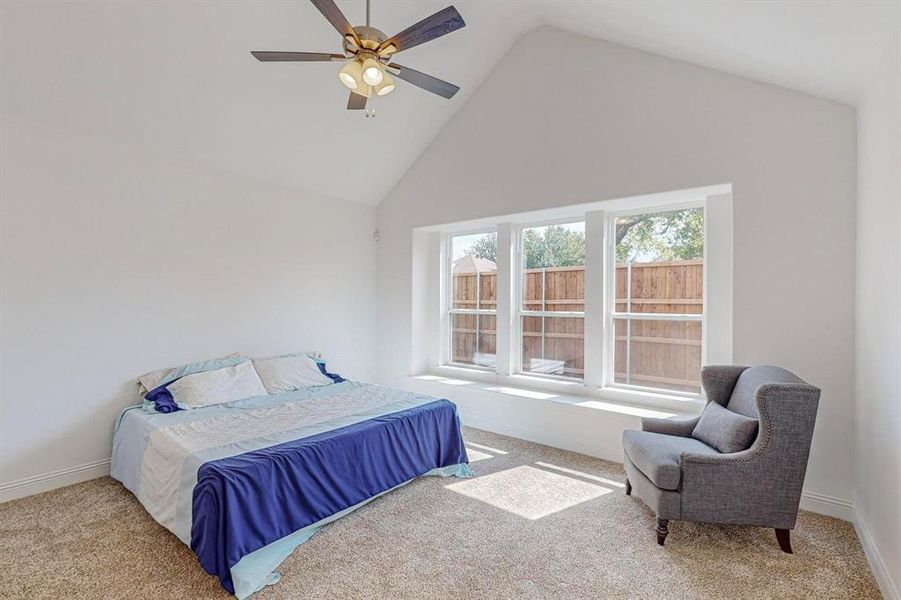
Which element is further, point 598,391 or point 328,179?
point 328,179

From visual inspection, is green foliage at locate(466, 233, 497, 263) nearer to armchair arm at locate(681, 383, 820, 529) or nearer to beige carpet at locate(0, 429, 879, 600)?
beige carpet at locate(0, 429, 879, 600)

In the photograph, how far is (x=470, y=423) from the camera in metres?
4.57

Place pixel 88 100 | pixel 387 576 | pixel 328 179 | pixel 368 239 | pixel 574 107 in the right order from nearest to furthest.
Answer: pixel 387 576, pixel 88 100, pixel 574 107, pixel 328 179, pixel 368 239

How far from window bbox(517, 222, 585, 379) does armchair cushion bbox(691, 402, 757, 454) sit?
1498 mm

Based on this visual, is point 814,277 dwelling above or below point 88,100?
below

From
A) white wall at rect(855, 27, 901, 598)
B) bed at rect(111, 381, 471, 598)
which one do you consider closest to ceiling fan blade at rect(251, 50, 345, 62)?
bed at rect(111, 381, 471, 598)

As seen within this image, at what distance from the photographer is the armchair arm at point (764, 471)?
7.27 feet

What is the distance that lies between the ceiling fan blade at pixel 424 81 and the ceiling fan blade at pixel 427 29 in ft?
0.49

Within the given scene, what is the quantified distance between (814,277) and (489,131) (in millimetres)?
2905

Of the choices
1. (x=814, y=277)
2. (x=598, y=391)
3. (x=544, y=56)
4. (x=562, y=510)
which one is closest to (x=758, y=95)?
(x=814, y=277)

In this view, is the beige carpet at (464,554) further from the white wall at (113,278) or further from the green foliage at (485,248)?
the green foliage at (485,248)

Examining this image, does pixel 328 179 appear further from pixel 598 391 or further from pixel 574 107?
pixel 598 391

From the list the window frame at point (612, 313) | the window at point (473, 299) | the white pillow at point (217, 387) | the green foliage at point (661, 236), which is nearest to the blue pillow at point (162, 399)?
the white pillow at point (217, 387)

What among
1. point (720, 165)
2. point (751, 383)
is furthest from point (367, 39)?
point (751, 383)
